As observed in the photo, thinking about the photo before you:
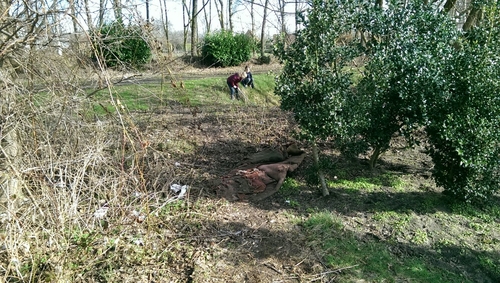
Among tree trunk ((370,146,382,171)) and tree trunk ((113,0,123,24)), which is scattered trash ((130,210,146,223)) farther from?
tree trunk ((370,146,382,171))

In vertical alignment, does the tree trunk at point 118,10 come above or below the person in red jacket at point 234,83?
above

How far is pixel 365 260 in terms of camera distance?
16.2 feet

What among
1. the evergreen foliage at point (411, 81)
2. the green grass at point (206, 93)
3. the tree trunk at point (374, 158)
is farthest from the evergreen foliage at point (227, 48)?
the evergreen foliage at point (411, 81)

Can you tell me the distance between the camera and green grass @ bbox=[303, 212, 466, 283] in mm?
4715

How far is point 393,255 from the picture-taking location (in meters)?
5.15

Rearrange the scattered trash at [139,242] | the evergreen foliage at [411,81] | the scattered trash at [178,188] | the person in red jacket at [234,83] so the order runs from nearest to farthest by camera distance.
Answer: the scattered trash at [139,242]
the evergreen foliage at [411,81]
the scattered trash at [178,188]
the person in red jacket at [234,83]

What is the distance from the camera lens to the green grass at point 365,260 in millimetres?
4715

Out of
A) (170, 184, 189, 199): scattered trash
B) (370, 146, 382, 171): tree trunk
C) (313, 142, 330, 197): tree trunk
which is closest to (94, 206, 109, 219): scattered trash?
(170, 184, 189, 199): scattered trash

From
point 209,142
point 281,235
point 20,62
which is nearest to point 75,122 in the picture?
point 20,62

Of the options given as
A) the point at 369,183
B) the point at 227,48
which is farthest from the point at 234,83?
the point at 227,48

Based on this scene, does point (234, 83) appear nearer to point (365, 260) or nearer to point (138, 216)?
point (138, 216)

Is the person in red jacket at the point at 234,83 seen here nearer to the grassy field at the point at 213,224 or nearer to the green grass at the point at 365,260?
the grassy field at the point at 213,224

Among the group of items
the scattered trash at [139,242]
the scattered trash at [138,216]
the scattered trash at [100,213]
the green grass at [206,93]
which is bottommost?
the scattered trash at [139,242]

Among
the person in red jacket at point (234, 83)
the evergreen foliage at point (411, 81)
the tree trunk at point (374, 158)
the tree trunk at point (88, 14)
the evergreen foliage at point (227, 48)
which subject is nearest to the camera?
the tree trunk at point (88, 14)
